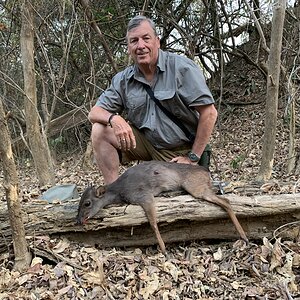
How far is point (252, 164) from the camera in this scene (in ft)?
27.1

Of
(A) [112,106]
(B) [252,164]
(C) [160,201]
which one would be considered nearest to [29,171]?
(B) [252,164]

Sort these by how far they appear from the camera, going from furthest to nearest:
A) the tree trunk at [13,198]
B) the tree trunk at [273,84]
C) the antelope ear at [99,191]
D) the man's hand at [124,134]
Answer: the tree trunk at [273,84] → the man's hand at [124,134] → the antelope ear at [99,191] → the tree trunk at [13,198]

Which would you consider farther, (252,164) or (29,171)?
(29,171)

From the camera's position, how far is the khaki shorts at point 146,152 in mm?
4734

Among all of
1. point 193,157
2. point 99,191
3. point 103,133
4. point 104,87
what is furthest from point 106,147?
point 104,87

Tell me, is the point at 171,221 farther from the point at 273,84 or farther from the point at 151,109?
the point at 273,84

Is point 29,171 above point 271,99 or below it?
below

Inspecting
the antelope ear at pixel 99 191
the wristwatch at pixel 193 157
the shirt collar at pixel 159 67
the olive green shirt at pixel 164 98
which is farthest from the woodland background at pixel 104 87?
the shirt collar at pixel 159 67

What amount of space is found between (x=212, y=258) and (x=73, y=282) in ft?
3.90

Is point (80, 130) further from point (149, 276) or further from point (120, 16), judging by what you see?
point (149, 276)

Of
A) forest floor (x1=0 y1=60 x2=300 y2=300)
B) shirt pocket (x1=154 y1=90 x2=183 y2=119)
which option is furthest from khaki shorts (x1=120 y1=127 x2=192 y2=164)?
forest floor (x1=0 y1=60 x2=300 y2=300)

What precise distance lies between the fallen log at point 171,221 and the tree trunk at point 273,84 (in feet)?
6.80

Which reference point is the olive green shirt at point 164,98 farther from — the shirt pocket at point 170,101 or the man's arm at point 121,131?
the man's arm at point 121,131

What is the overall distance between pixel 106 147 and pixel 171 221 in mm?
1301
